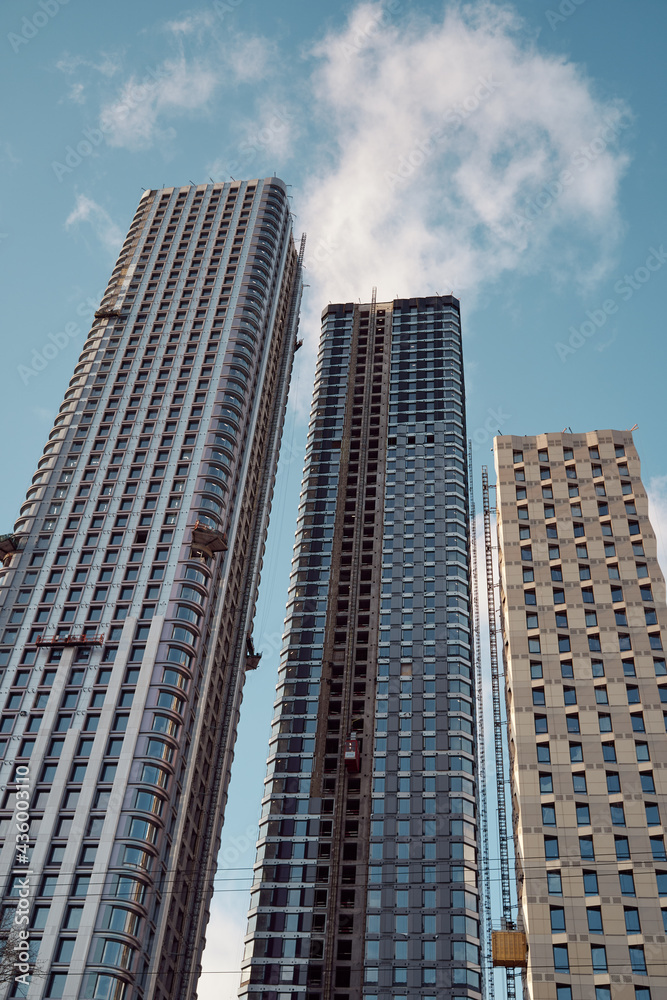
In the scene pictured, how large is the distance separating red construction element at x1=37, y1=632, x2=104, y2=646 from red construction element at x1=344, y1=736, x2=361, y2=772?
27.6 m

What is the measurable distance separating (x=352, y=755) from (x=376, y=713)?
31.8 ft

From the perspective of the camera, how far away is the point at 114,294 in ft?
488

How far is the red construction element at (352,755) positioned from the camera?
11219 centimetres

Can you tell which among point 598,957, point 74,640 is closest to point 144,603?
point 74,640

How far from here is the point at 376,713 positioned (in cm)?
12081

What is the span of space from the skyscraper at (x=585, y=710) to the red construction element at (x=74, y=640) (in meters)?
39.0

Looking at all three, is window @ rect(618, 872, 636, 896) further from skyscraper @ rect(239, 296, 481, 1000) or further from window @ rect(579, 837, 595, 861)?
skyscraper @ rect(239, 296, 481, 1000)

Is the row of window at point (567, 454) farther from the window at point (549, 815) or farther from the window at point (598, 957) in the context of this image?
the window at point (598, 957)

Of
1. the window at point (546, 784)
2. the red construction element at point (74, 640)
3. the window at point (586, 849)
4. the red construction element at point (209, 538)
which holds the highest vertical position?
the red construction element at point (209, 538)

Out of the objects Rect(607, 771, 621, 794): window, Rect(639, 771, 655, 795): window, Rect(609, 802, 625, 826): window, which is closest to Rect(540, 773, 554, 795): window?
Rect(607, 771, 621, 794): window

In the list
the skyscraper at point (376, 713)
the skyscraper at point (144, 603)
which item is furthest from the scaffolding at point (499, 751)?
the skyscraper at point (144, 603)

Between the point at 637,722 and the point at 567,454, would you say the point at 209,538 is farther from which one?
the point at 637,722

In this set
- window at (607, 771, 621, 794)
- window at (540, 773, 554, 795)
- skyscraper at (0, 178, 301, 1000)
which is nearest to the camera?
window at (607, 771, 621, 794)

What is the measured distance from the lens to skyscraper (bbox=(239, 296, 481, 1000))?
10169 cm
